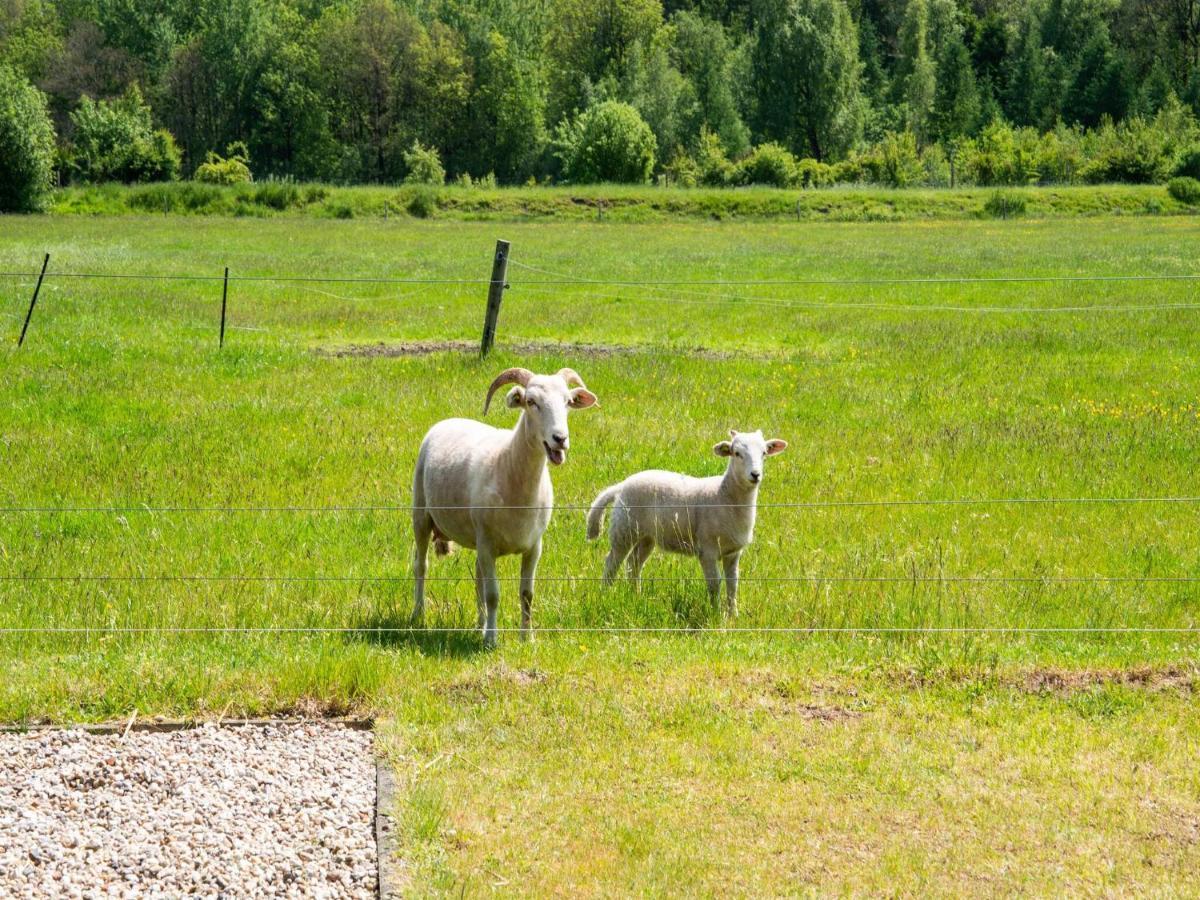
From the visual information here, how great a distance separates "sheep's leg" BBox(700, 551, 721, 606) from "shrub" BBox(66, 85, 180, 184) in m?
97.7

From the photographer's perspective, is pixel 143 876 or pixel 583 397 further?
pixel 583 397

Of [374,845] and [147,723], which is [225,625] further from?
[374,845]

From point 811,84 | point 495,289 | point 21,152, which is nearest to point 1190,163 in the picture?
point 811,84

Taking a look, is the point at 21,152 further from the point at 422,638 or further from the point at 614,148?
the point at 422,638

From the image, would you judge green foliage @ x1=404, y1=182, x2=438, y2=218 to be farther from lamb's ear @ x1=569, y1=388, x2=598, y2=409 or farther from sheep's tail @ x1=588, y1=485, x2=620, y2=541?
lamb's ear @ x1=569, y1=388, x2=598, y2=409

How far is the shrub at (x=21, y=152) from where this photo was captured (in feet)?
260

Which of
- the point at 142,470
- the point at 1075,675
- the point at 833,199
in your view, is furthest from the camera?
the point at 833,199

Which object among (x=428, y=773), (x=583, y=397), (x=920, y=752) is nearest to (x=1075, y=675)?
(x=920, y=752)

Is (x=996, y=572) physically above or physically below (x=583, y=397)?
below

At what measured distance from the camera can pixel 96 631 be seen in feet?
33.8

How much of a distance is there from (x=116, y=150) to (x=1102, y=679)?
10283cm

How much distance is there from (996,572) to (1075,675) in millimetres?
2619

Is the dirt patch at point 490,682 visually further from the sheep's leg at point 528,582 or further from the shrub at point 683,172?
the shrub at point 683,172

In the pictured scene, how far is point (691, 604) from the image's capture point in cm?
1116
